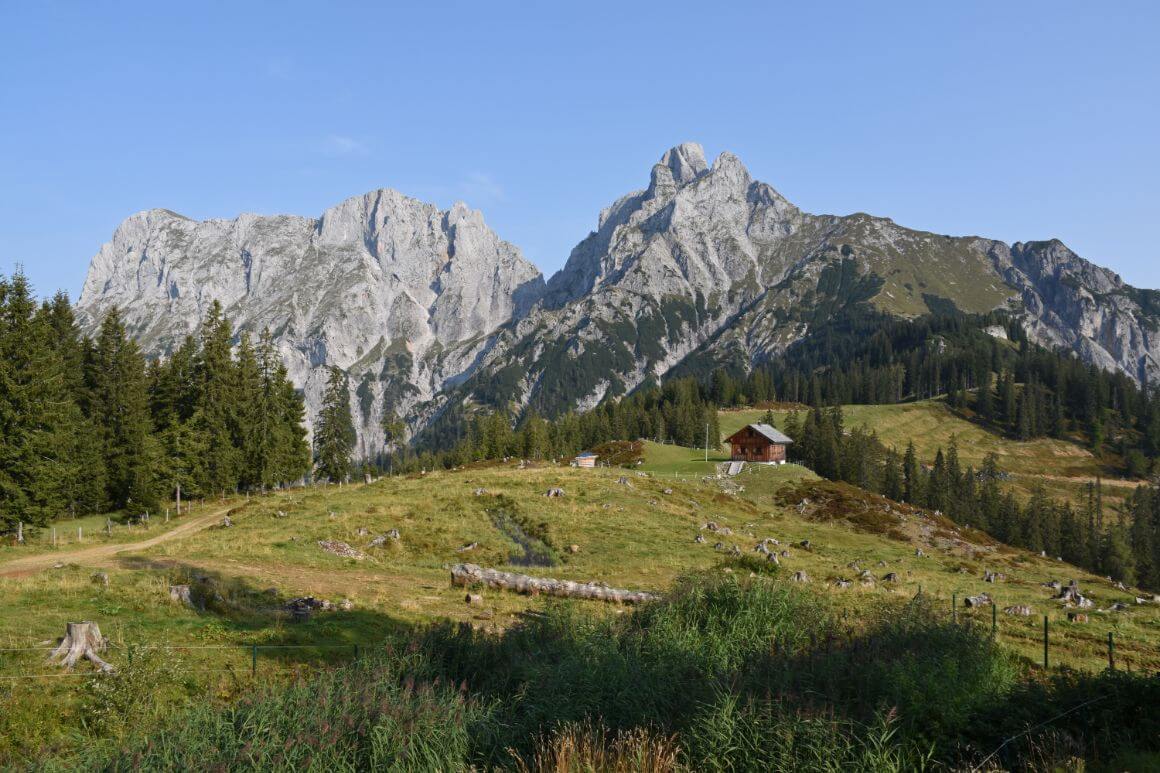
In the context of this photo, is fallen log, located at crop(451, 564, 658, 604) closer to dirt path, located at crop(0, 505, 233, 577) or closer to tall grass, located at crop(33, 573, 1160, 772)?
tall grass, located at crop(33, 573, 1160, 772)

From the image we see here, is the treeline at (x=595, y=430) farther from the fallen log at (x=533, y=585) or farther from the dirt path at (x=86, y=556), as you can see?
the fallen log at (x=533, y=585)

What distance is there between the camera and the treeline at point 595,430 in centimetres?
12912

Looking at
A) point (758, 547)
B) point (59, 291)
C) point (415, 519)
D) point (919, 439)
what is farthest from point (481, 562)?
point (919, 439)

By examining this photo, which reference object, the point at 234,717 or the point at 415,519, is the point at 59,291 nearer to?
the point at 415,519

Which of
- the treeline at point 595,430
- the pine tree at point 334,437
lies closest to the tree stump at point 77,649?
the pine tree at point 334,437

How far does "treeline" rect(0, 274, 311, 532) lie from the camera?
42688 millimetres

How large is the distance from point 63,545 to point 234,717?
38.1 meters

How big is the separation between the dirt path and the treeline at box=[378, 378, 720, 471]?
259 ft

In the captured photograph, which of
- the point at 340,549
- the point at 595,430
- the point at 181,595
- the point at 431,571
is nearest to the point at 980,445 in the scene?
the point at 595,430

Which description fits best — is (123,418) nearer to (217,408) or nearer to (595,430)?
(217,408)

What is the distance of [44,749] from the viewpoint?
11062 millimetres

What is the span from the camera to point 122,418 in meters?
58.8

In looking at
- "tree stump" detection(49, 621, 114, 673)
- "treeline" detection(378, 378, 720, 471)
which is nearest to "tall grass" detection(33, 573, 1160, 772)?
"tree stump" detection(49, 621, 114, 673)

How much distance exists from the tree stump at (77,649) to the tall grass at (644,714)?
5.62 meters
